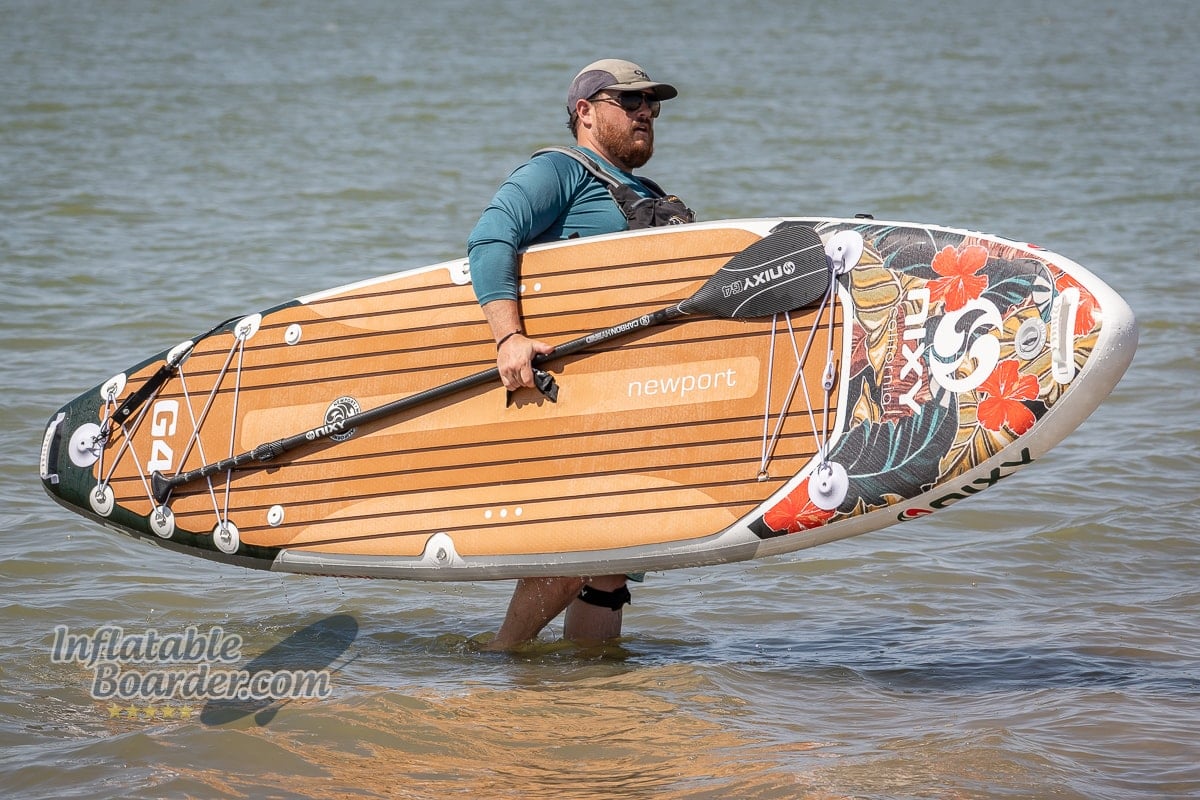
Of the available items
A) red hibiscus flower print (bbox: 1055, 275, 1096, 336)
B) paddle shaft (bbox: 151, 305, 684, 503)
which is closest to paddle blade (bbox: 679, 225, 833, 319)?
paddle shaft (bbox: 151, 305, 684, 503)

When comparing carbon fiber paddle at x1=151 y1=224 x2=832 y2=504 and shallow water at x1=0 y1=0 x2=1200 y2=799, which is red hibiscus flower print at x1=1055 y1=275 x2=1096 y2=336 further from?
shallow water at x1=0 y1=0 x2=1200 y2=799

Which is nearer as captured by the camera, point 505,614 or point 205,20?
point 505,614

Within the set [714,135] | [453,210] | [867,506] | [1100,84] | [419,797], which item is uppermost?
[1100,84]

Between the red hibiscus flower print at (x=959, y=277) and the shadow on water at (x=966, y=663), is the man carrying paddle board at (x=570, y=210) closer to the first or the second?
the shadow on water at (x=966, y=663)

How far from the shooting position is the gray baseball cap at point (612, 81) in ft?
14.1

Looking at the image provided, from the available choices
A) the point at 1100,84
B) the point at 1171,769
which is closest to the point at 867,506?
the point at 1171,769

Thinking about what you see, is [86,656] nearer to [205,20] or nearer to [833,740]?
[833,740]

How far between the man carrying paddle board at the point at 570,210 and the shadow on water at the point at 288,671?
22.7 inches

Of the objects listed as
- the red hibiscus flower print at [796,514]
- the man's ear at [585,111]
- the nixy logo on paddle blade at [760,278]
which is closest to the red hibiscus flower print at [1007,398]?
the red hibiscus flower print at [796,514]

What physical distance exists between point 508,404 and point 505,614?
91 cm

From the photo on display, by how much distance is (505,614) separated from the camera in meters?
4.92

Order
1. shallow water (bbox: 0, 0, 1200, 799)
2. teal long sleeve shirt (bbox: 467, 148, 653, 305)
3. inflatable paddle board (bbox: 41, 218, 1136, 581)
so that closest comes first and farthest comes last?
1. shallow water (bbox: 0, 0, 1200, 799)
2. inflatable paddle board (bbox: 41, 218, 1136, 581)
3. teal long sleeve shirt (bbox: 467, 148, 653, 305)

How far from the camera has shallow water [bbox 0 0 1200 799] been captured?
3719mm

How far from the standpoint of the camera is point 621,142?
172 inches
